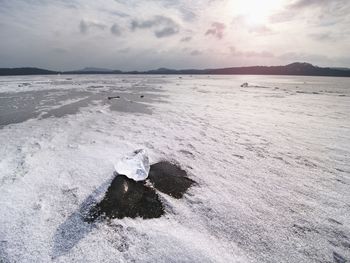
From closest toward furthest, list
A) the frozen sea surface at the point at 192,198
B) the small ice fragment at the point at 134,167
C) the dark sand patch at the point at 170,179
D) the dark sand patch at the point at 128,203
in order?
1. the frozen sea surface at the point at 192,198
2. the dark sand patch at the point at 128,203
3. the dark sand patch at the point at 170,179
4. the small ice fragment at the point at 134,167

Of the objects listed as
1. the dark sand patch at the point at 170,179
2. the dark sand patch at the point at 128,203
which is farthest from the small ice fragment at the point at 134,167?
the dark sand patch at the point at 170,179

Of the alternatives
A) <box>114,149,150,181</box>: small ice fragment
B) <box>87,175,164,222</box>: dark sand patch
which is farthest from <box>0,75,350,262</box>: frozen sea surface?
<box>114,149,150,181</box>: small ice fragment

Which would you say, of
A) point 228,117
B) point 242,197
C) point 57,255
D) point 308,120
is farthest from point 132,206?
point 308,120

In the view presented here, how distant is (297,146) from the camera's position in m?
5.99

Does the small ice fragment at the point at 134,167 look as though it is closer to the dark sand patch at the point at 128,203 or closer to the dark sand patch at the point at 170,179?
the dark sand patch at the point at 128,203

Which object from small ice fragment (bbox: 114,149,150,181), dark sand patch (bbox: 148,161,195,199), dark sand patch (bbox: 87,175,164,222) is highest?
small ice fragment (bbox: 114,149,150,181)

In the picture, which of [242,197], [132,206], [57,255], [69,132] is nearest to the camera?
[57,255]

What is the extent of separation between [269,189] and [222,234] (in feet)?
4.86

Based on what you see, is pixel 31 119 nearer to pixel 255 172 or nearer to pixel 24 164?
pixel 24 164

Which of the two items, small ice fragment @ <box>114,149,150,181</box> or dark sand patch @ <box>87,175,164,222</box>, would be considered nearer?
dark sand patch @ <box>87,175,164,222</box>

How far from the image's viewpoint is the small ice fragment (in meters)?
3.87

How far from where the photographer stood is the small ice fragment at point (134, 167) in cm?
387

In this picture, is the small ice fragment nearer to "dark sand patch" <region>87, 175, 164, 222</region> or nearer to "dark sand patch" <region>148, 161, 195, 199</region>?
"dark sand patch" <region>87, 175, 164, 222</region>

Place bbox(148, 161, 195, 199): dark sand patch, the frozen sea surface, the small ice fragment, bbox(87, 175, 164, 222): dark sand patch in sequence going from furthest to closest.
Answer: the small ice fragment → bbox(148, 161, 195, 199): dark sand patch → bbox(87, 175, 164, 222): dark sand patch → the frozen sea surface
